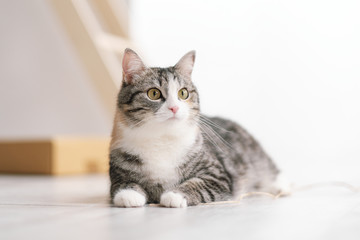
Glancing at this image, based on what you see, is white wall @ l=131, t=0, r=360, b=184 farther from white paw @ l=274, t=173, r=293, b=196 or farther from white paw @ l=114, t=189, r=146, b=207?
white paw @ l=114, t=189, r=146, b=207

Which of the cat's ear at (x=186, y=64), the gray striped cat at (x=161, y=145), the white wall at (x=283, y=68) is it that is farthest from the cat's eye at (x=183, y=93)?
the white wall at (x=283, y=68)

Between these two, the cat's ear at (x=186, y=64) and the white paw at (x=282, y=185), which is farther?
the white paw at (x=282, y=185)

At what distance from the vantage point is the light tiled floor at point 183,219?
119 cm

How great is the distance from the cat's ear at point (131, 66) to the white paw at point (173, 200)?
1.53ft

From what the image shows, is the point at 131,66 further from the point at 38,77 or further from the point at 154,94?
the point at 38,77

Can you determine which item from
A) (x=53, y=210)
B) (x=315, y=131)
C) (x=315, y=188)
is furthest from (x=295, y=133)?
(x=53, y=210)

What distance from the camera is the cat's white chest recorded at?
5.69 feet

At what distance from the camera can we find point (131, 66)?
1.78 metres

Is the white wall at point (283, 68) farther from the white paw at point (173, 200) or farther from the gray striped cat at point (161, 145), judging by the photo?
the white paw at point (173, 200)

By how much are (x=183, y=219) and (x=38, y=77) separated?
372cm

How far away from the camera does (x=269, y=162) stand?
2316 millimetres

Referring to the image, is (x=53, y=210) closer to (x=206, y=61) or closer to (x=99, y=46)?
(x=99, y=46)

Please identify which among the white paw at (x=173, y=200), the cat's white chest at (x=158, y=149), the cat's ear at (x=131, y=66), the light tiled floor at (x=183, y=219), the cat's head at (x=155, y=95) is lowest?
the light tiled floor at (x=183, y=219)

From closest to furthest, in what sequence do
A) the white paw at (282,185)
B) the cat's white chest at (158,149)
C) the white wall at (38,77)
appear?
the cat's white chest at (158,149) → the white paw at (282,185) → the white wall at (38,77)
